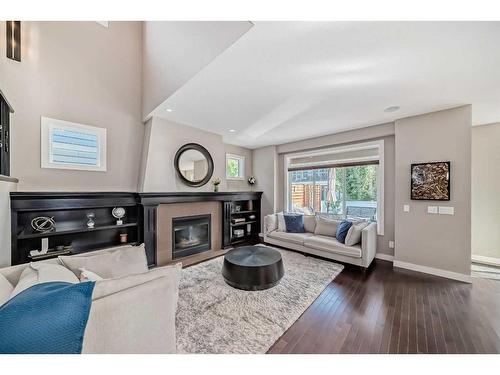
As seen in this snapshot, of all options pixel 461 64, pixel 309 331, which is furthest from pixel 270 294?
pixel 461 64

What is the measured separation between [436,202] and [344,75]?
2.53m

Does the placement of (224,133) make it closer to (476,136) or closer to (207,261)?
(207,261)

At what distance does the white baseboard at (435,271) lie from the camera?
9.01ft

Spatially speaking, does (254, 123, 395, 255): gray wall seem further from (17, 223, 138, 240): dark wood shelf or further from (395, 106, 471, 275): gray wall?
(17, 223, 138, 240): dark wood shelf

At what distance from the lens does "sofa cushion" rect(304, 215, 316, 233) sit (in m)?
4.15

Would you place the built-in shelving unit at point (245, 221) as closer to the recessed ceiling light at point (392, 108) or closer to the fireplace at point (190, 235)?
the fireplace at point (190, 235)

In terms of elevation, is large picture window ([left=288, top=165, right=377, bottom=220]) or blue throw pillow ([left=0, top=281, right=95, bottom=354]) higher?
large picture window ([left=288, top=165, right=377, bottom=220])

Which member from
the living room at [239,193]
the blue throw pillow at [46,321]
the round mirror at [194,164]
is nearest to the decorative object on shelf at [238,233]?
the living room at [239,193]

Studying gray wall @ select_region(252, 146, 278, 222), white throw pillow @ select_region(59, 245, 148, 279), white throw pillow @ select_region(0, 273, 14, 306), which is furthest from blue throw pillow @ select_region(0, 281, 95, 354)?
gray wall @ select_region(252, 146, 278, 222)

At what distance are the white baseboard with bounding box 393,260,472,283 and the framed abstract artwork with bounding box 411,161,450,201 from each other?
43.0 inches

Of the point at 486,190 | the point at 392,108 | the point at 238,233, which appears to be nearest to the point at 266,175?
the point at 238,233
